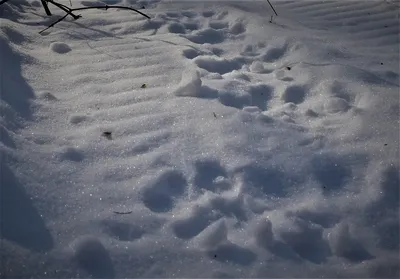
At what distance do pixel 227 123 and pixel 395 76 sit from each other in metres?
1.10

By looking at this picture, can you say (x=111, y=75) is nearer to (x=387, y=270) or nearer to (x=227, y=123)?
(x=227, y=123)

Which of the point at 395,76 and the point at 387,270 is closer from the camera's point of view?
the point at 387,270

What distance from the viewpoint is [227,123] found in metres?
1.82

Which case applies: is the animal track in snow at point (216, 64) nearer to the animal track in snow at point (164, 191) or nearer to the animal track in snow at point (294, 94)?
the animal track in snow at point (294, 94)

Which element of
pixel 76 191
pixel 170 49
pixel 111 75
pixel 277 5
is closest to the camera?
pixel 76 191

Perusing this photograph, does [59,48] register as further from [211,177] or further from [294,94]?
[294,94]

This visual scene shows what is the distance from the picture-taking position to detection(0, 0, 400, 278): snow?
132 centimetres

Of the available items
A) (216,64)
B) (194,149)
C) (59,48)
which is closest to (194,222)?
(194,149)

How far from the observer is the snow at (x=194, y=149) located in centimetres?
132

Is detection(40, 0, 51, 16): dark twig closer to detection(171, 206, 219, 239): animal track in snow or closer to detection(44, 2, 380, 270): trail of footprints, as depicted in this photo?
detection(44, 2, 380, 270): trail of footprints

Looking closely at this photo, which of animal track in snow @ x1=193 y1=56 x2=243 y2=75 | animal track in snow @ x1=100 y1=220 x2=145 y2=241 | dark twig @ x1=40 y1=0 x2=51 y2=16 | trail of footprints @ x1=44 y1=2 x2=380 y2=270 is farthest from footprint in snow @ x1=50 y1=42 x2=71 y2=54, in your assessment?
animal track in snow @ x1=100 y1=220 x2=145 y2=241

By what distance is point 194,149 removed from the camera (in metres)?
1.68

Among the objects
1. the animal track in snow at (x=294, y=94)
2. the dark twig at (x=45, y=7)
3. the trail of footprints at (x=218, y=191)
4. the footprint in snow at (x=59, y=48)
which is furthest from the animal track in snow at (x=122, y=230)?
the dark twig at (x=45, y=7)

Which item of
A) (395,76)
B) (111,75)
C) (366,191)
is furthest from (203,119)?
(395,76)
